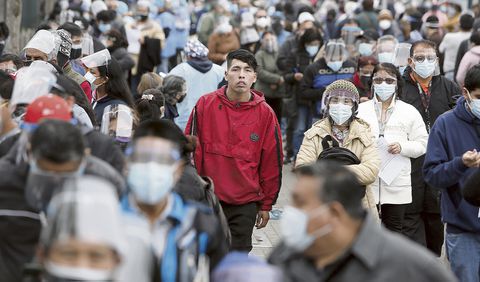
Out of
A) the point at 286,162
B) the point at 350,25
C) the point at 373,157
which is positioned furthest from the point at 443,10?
the point at 373,157

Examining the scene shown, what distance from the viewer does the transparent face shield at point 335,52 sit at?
14.3 m

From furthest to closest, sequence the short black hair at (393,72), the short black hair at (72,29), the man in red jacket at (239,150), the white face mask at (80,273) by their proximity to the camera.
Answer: the short black hair at (72,29), the short black hair at (393,72), the man in red jacket at (239,150), the white face mask at (80,273)

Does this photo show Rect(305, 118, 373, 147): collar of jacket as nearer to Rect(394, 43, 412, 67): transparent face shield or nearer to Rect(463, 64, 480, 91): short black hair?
Rect(463, 64, 480, 91): short black hair

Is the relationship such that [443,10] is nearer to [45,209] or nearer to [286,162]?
[286,162]

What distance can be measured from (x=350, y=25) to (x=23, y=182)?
13.8 metres

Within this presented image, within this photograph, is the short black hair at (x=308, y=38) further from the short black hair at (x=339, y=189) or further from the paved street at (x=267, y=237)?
the short black hair at (x=339, y=189)

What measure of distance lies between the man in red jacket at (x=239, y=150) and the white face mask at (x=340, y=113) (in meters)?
0.43

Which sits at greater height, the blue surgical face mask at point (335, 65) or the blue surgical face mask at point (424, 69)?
the blue surgical face mask at point (424, 69)

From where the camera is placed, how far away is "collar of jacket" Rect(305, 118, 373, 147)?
873 centimetres

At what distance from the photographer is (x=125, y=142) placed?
25.4ft

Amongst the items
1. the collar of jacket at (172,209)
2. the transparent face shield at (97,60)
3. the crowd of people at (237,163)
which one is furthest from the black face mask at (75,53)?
the collar of jacket at (172,209)

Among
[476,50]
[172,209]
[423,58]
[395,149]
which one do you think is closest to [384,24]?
[476,50]

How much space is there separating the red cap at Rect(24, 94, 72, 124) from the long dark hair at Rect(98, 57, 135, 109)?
4.06m

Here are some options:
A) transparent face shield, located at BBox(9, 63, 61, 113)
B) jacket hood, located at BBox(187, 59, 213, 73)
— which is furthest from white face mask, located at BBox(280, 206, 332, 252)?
jacket hood, located at BBox(187, 59, 213, 73)
